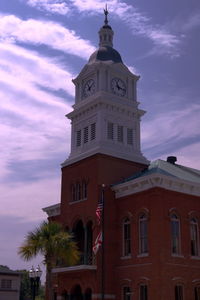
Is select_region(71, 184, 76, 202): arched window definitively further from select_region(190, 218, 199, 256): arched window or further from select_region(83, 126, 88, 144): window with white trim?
select_region(190, 218, 199, 256): arched window

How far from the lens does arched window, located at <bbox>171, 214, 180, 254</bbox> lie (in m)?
33.1

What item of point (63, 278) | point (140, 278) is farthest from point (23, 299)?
point (140, 278)

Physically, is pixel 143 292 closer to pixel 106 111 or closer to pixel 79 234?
pixel 79 234

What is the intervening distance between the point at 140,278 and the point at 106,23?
25925 millimetres

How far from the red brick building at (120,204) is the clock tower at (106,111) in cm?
9

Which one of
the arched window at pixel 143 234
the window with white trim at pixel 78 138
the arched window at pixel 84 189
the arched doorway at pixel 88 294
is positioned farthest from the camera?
the window with white trim at pixel 78 138

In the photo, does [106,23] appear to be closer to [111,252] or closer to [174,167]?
[174,167]

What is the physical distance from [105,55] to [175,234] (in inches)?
727

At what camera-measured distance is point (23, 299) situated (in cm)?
9788

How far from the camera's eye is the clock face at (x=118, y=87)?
4156 cm

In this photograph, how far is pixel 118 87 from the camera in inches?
1650

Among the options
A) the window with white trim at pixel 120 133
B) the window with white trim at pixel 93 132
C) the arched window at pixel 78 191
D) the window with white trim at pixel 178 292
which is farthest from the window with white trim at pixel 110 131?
the window with white trim at pixel 178 292

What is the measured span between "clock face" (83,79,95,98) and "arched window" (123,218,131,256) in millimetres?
12806

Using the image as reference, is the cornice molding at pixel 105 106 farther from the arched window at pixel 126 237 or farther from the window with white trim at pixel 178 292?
the window with white trim at pixel 178 292
